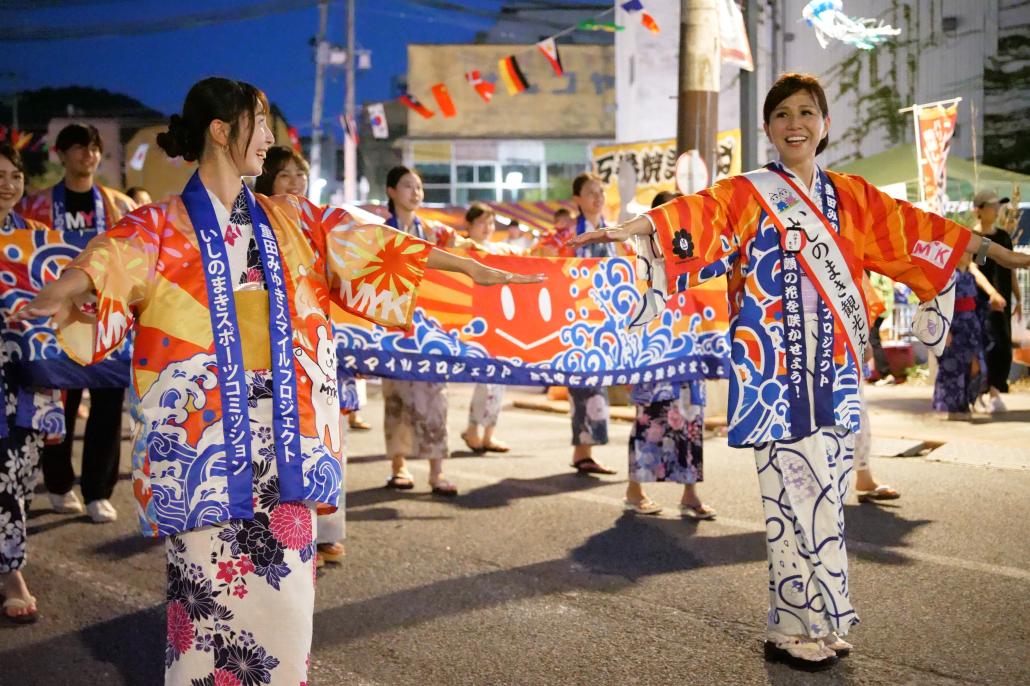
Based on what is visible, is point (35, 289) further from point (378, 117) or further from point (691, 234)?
point (378, 117)

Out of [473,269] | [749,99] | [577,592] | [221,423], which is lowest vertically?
[577,592]

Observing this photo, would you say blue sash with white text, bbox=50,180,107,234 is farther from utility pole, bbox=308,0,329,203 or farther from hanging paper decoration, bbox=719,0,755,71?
utility pole, bbox=308,0,329,203

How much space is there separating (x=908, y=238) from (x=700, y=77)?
6030mm

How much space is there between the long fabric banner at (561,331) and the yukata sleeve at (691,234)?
2.56 metres

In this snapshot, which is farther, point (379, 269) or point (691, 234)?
point (691, 234)

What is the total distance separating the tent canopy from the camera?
16.6 meters

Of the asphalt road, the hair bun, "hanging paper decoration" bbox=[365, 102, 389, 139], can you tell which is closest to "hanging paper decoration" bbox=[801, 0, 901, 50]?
the asphalt road

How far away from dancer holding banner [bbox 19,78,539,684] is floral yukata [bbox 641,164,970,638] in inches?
61.5

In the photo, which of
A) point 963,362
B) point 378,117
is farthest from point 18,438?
point 378,117

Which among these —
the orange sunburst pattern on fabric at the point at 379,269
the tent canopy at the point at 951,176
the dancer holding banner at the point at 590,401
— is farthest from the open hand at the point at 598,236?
the tent canopy at the point at 951,176

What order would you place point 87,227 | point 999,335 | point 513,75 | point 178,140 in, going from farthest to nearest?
point 513,75, point 999,335, point 87,227, point 178,140

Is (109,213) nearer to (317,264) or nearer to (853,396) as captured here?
(317,264)

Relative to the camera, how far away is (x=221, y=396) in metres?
2.95

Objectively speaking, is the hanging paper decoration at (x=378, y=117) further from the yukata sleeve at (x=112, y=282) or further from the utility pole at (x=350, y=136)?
the yukata sleeve at (x=112, y=282)
